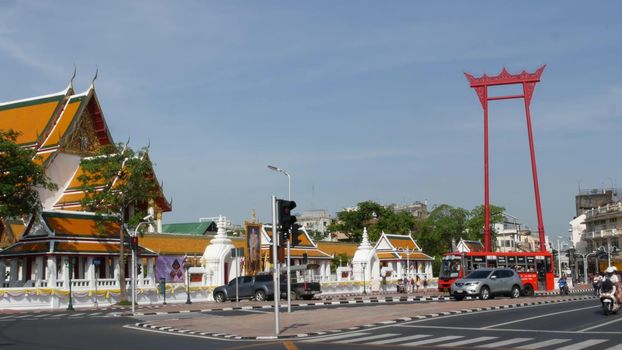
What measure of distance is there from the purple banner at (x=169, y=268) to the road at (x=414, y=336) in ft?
89.7

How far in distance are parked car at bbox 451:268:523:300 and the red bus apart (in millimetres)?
12186

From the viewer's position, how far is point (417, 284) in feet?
220

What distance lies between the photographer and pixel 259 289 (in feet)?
136

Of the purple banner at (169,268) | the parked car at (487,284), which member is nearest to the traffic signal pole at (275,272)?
the parked car at (487,284)

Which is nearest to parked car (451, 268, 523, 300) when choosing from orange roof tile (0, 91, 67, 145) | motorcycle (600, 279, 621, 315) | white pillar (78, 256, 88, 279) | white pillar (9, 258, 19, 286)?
motorcycle (600, 279, 621, 315)

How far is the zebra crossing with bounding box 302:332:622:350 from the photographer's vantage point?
15797 mm

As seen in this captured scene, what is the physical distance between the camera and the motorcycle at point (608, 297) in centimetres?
2447

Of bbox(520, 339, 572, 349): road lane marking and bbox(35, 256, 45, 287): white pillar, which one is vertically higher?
bbox(35, 256, 45, 287): white pillar

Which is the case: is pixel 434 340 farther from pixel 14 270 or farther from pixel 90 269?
pixel 14 270

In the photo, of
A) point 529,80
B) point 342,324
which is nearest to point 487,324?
point 342,324

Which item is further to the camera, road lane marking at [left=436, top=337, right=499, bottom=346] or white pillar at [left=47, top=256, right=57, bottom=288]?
white pillar at [left=47, top=256, right=57, bottom=288]

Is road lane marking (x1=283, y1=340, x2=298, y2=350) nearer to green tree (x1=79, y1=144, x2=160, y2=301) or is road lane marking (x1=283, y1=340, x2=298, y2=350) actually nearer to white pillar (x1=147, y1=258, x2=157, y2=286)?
green tree (x1=79, y1=144, x2=160, y2=301)

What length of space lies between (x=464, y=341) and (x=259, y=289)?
25.4 metres

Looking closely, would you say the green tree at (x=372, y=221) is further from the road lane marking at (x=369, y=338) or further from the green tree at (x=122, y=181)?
the road lane marking at (x=369, y=338)
